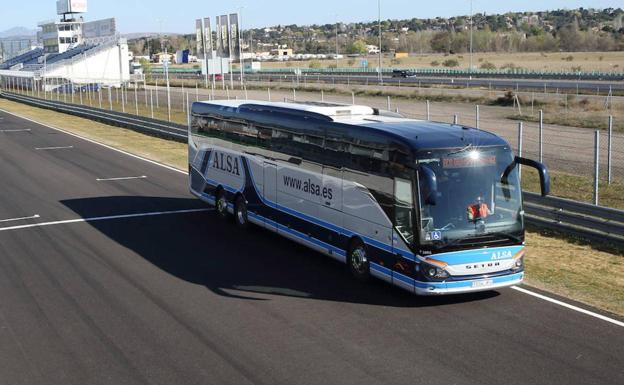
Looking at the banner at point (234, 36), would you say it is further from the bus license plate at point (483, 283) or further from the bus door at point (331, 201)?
the bus license plate at point (483, 283)

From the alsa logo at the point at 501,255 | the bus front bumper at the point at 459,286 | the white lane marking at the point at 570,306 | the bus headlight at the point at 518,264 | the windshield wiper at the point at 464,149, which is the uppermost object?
the windshield wiper at the point at 464,149

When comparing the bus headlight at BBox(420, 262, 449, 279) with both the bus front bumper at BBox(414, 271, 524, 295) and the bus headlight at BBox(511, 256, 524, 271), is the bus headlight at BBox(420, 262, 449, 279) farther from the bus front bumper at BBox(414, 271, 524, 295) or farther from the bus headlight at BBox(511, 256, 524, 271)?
the bus headlight at BBox(511, 256, 524, 271)

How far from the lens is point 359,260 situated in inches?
515

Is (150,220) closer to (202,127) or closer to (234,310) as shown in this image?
(202,127)

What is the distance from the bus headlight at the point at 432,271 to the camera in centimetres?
1145

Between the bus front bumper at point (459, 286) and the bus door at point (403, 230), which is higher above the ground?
the bus door at point (403, 230)

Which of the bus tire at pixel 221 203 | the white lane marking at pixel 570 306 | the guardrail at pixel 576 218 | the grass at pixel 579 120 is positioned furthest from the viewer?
the grass at pixel 579 120

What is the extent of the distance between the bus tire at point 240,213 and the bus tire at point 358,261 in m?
4.55

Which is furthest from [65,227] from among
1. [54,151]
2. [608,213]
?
[54,151]

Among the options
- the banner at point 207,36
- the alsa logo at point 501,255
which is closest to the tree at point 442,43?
the banner at point 207,36

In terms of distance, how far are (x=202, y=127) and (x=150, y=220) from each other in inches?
114

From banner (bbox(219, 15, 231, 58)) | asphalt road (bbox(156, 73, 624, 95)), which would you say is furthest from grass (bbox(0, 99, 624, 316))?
banner (bbox(219, 15, 231, 58))

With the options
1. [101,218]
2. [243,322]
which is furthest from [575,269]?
[101,218]

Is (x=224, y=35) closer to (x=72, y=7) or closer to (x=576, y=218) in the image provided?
(x=576, y=218)
